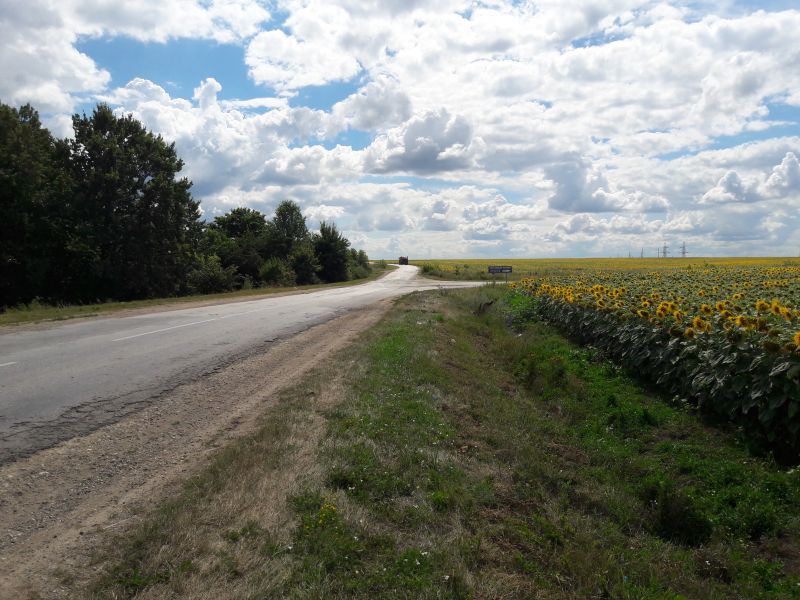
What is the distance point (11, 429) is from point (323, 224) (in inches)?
2069

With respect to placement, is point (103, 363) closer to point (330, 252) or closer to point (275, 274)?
point (275, 274)

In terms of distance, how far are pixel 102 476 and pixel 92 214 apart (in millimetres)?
27104

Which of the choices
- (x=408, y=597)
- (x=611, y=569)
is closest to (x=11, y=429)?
(x=408, y=597)

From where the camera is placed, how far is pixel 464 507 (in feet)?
15.4

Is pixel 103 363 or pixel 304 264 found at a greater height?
pixel 304 264

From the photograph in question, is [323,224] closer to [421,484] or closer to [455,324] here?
[455,324]

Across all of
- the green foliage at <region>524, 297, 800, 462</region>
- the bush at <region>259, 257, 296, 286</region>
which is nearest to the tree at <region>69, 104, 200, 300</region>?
the bush at <region>259, 257, 296, 286</region>

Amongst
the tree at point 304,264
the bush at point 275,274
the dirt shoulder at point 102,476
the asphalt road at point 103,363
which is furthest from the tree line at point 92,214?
the dirt shoulder at point 102,476

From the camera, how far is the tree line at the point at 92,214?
2675 centimetres

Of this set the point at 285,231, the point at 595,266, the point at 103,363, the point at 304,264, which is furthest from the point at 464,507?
the point at 595,266

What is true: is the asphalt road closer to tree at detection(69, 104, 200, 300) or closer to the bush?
tree at detection(69, 104, 200, 300)

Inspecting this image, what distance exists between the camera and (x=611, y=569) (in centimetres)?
417

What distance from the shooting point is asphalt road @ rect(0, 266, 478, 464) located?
6.23 metres

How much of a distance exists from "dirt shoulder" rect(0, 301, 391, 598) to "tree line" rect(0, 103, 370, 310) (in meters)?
22.6
